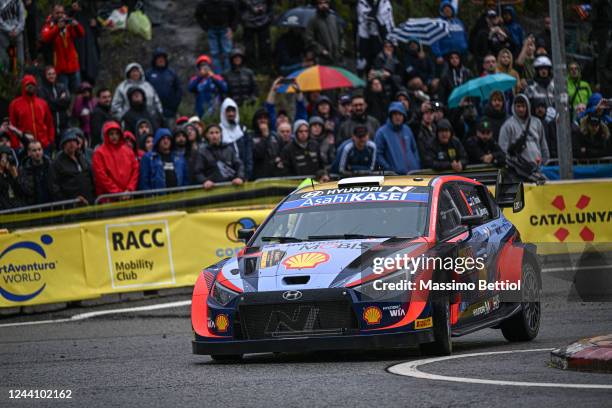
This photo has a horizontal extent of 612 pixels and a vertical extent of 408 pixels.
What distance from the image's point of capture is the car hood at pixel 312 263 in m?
11.1

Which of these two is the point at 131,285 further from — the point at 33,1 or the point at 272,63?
the point at 272,63

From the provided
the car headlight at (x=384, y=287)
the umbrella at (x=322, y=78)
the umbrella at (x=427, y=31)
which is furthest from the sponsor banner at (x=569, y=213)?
the car headlight at (x=384, y=287)

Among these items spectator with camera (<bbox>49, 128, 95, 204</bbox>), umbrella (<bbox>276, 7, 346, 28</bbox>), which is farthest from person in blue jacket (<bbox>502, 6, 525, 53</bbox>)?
spectator with camera (<bbox>49, 128, 95, 204</bbox>)

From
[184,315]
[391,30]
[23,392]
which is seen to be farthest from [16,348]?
[391,30]

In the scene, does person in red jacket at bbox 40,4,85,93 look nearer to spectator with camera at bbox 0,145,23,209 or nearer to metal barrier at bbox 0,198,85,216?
spectator with camera at bbox 0,145,23,209

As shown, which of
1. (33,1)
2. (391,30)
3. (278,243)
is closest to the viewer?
(278,243)

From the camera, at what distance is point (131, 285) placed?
19594mm

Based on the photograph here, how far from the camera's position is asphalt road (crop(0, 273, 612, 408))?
28.8ft

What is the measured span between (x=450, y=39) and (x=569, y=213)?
7.33 m

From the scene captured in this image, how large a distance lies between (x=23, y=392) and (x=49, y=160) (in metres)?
10.4

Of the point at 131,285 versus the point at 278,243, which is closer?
the point at 278,243

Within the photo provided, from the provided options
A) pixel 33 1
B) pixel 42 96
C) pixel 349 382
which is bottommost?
pixel 349 382

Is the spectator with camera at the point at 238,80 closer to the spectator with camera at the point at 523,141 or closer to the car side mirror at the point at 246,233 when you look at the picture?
the spectator with camera at the point at 523,141

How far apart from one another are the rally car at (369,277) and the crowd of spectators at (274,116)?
299 inches
